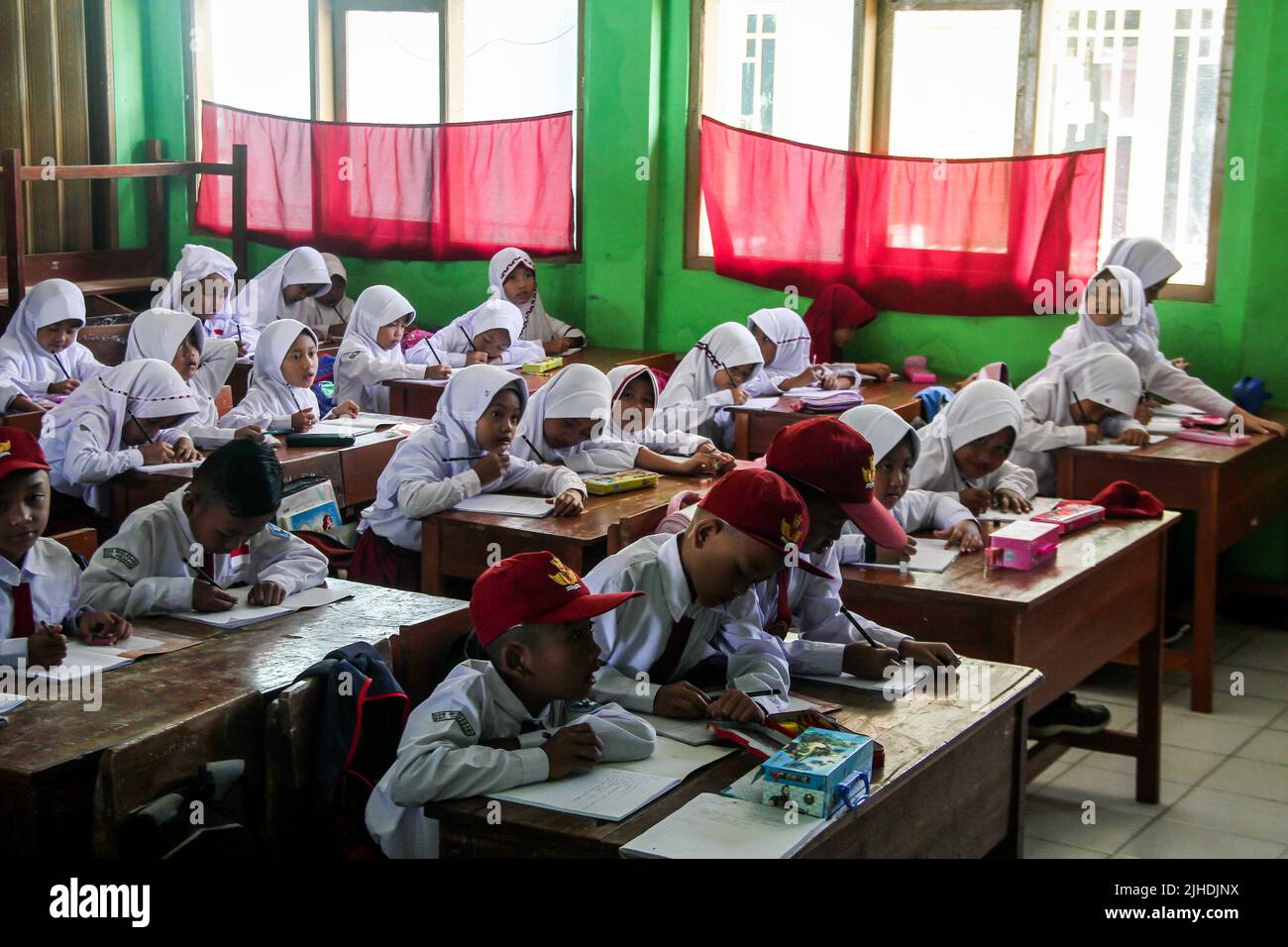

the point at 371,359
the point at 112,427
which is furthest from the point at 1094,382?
the point at 112,427

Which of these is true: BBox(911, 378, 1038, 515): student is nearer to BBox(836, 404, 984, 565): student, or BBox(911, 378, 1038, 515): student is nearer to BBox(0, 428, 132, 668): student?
BBox(836, 404, 984, 565): student

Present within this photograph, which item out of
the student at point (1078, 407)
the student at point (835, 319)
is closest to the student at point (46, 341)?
the student at point (835, 319)

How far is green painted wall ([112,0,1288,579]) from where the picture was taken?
20.0 feet

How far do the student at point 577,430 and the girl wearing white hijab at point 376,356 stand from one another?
83.5 inches

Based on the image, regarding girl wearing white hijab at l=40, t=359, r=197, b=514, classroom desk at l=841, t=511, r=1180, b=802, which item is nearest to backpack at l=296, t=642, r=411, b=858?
classroom desk at l=841, t=511, r=1180, b=802

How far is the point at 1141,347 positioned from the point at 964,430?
194 centimetres

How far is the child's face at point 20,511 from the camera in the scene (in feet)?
9.02

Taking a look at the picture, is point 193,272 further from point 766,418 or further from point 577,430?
point 577,430

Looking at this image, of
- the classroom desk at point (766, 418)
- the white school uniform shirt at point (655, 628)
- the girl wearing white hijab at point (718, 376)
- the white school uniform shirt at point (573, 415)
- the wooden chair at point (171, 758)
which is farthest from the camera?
Result: the girl wearing white hijab at point (718, 376)

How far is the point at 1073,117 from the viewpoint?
6652mm

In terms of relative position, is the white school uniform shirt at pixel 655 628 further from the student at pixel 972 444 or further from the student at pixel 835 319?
the student at pixel 835 319
